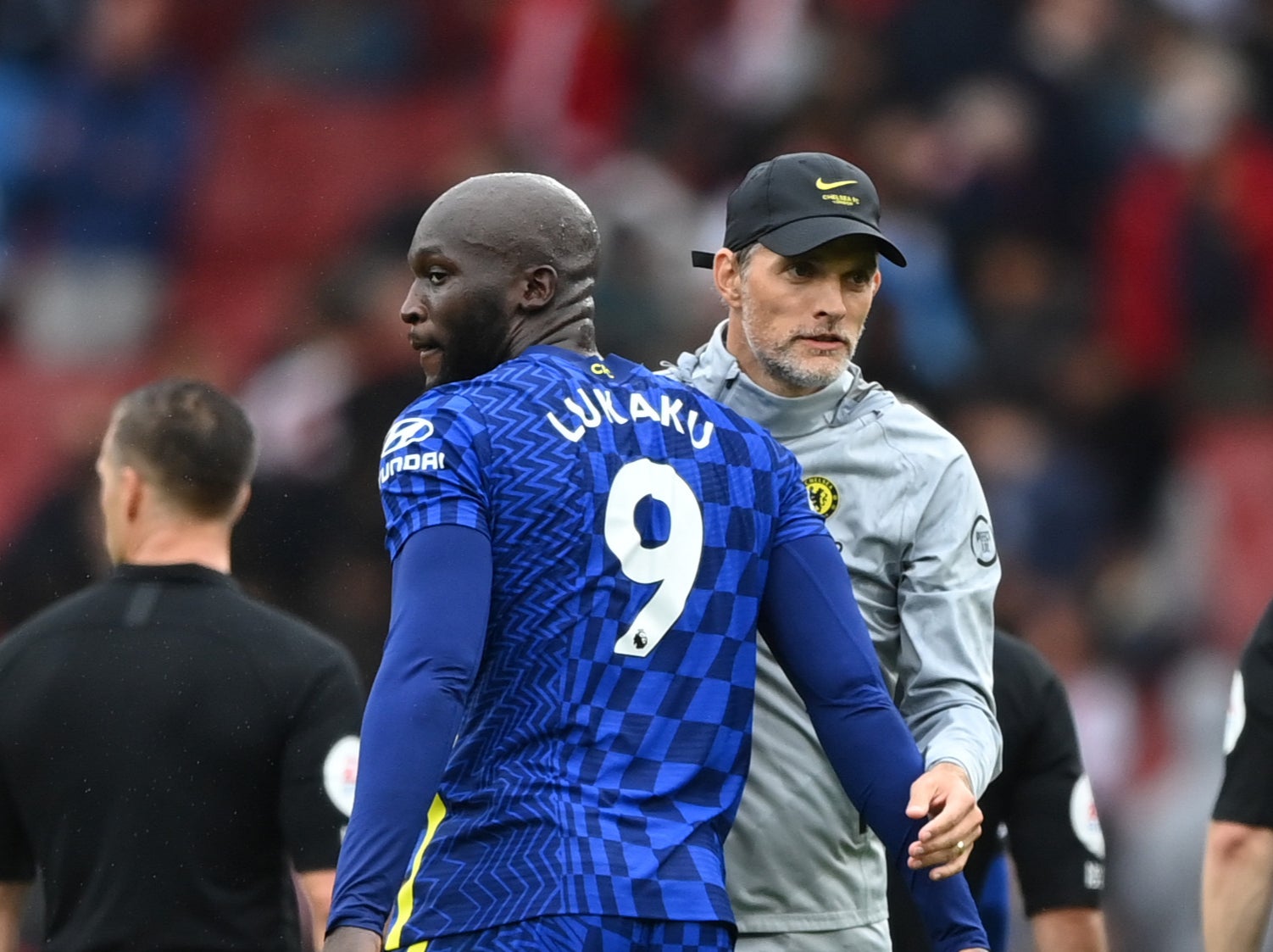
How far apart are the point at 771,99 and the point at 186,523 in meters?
6.47

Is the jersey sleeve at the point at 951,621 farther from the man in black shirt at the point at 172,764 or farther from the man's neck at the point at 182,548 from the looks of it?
the man's neck at the point at 182,548

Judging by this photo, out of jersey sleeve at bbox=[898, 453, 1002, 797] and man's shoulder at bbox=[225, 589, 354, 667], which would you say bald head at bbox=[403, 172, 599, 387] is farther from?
man's shoulder at bbox=[225, 589, 354, 667]

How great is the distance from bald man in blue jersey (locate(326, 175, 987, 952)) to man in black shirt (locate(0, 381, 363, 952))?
1264 mm

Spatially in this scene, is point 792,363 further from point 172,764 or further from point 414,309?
point 172,764

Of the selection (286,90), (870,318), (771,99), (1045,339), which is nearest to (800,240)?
(870,318)

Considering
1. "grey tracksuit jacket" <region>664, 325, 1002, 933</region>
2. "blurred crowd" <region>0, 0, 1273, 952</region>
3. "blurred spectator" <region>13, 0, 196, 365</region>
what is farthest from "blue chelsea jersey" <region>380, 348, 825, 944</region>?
"blurred spectator" <region>13, 0, 196, 365</region>

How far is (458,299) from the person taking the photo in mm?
3424

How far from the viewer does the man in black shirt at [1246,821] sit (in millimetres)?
4730

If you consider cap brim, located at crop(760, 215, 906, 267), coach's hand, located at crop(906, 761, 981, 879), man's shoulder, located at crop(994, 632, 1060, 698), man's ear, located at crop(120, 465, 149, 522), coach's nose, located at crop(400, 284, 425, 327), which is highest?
cap brim, located at crop(760, 215, 906, 267)

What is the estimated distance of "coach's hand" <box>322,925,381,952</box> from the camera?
282 centimetres

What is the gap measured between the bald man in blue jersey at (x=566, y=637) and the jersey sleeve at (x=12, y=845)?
1.67 meters

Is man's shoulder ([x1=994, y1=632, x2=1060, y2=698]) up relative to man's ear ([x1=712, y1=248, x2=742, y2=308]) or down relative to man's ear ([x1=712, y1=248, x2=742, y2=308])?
down

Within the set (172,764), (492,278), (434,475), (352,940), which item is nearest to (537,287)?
(492,278)

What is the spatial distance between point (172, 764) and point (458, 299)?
146cm
